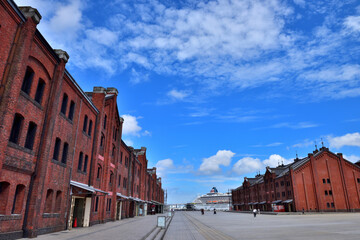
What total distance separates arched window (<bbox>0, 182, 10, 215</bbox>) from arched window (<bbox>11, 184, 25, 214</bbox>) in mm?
985

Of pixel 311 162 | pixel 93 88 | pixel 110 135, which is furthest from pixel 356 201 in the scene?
pixel 93 88

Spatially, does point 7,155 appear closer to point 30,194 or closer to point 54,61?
Result: point 30,194

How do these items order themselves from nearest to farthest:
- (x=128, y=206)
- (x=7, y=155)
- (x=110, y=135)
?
(x=7, y=155) → (x=110, y=135) → (x=128, y=206)

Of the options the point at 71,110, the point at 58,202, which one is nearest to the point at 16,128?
the point at 71,110

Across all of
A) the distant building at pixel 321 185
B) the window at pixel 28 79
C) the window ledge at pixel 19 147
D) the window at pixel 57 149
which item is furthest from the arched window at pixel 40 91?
the distant building at pixel 321 185

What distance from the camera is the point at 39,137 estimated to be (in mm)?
14086

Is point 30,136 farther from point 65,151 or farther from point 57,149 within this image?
point 65,151

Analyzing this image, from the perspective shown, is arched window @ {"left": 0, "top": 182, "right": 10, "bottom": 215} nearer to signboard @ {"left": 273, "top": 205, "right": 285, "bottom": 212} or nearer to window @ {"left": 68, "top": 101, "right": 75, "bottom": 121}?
window @ {"left": 68, "top": 101, "right": 75, "bottom": 121}

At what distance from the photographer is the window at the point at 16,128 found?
12.2 m

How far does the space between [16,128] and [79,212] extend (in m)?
11.0

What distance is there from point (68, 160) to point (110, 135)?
379 inches

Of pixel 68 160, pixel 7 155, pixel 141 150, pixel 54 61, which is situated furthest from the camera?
pixel 141 150

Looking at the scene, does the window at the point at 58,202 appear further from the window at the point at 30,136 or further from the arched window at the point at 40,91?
the arched window at the point at 40,91

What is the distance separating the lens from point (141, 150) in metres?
56.2
